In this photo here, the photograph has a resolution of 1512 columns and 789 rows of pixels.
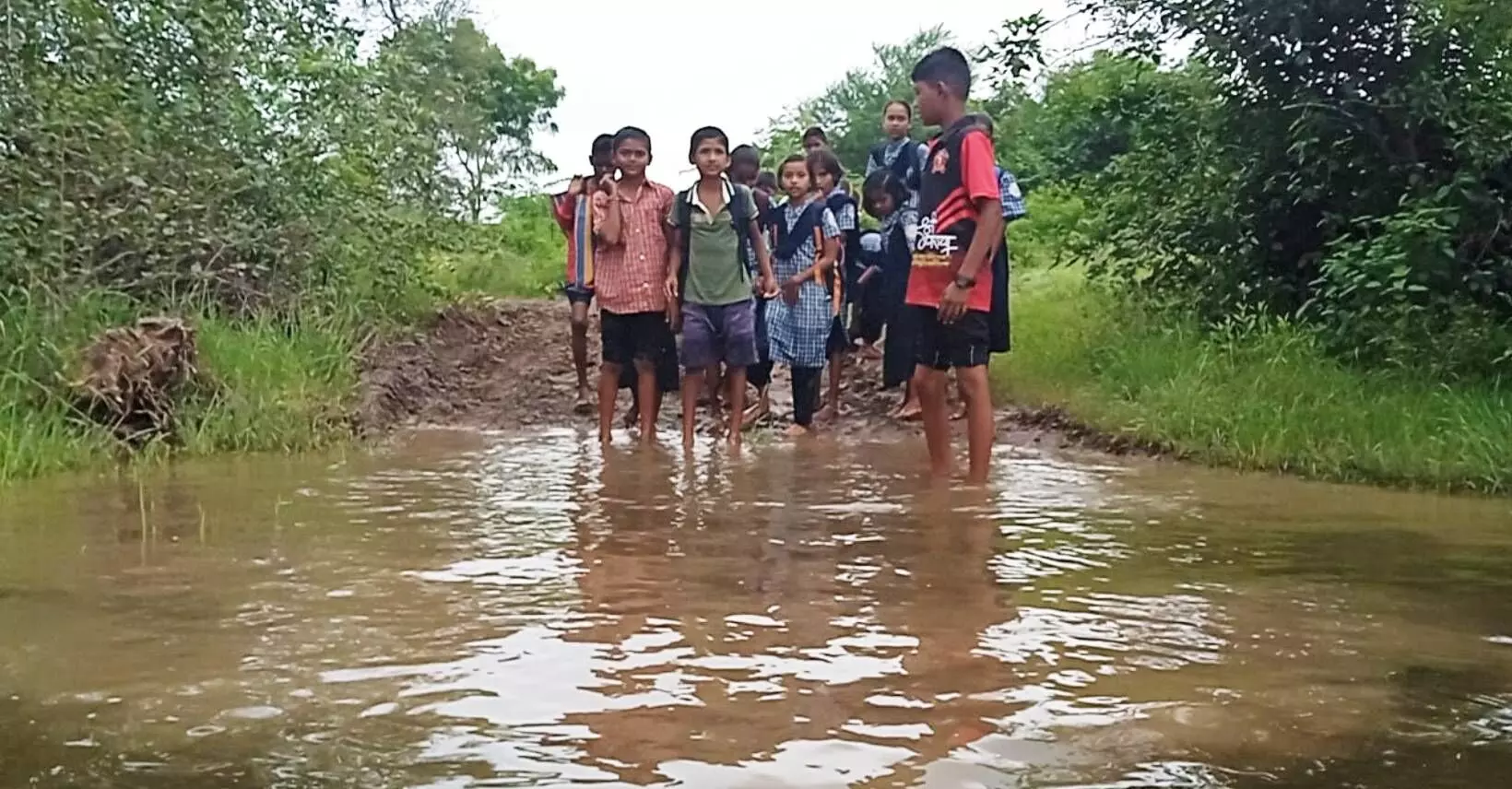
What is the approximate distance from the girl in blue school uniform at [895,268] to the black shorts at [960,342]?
2.65m

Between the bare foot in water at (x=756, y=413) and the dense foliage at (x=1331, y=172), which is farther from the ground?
the dense foliage at (x=1331, y=172)

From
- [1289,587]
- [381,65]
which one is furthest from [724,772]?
[381,65]

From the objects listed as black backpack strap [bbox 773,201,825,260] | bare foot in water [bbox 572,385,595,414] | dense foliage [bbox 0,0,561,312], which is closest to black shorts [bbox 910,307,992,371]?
black backpack strap [bbox 773,201,825,260]

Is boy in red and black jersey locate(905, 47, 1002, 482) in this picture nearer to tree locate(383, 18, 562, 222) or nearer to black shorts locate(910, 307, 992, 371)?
black shorts locate(910, 307, 992, 371)

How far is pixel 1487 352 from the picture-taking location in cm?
691

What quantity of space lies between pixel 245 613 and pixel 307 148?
6.36m

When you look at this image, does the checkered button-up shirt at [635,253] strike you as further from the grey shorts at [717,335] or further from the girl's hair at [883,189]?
the girl's hair at [883,189]

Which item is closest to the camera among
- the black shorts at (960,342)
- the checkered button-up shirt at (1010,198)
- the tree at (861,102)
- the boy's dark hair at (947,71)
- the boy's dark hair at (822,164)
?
the black shorts at (960,342)

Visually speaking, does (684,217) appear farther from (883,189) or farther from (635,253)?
(883,189)

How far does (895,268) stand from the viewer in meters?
8.94

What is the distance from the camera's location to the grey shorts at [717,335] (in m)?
7.58

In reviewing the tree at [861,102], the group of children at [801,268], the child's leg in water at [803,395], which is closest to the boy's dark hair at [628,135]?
the group of children at [801,268]

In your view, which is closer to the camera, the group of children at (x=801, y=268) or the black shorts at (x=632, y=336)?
the group of children at (x=801, y=268)

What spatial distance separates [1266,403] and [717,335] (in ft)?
8.49
